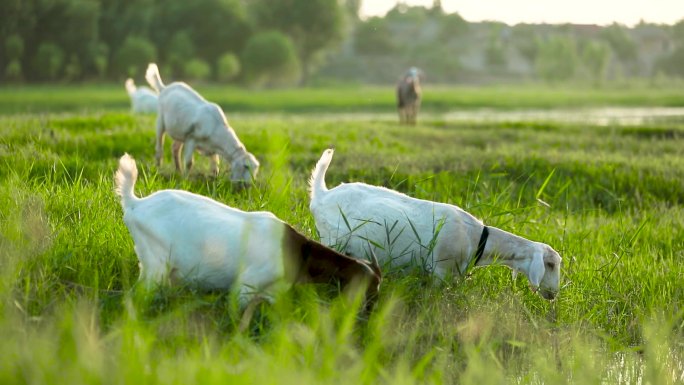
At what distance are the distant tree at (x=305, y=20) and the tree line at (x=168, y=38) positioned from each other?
0.07m

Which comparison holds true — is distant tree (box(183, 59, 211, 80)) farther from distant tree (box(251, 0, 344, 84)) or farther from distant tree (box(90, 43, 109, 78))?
distant tree (box(251, 0, 344, 84))

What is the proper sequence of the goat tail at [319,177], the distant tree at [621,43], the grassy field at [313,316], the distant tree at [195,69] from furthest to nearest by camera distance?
the distant tree at [621,43] → the distant tree at [195,69] → the goat tail at [319,177] → the grassy field at [313,316]

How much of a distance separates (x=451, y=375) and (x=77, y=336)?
168cm

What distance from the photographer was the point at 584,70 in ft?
248

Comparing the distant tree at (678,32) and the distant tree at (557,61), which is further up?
the distant tree at (678,32)

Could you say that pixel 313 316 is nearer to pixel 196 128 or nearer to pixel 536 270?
pixel 536 270

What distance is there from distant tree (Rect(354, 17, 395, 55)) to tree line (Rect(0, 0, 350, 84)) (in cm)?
2055

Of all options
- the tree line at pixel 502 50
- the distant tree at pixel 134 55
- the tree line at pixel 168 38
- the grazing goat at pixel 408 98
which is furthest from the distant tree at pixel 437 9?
the grazing goat at pixel 408 98

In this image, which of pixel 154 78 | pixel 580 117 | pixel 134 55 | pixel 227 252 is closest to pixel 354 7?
pixel 134 55

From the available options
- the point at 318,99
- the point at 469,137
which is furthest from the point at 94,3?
the point at 469,137

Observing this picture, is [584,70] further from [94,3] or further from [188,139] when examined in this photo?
[188,139]

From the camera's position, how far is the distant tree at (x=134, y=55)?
44375 mm

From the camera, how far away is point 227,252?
12.4ft

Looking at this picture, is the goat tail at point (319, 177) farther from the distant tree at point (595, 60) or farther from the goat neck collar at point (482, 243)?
the distant tree at point (595, 60)
